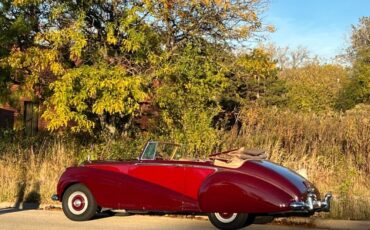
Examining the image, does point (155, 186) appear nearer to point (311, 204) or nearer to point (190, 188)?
point (190, 188)

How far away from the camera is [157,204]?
945 cm

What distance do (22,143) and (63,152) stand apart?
242cm

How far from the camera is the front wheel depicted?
9.12 meters

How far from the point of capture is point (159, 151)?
9984mm

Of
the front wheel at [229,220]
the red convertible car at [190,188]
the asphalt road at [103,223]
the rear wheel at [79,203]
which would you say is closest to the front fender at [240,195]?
the red convertible car at [190,188]

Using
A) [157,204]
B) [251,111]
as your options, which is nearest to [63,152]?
[251,111]

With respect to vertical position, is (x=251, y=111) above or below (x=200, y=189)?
above

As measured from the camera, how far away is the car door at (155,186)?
9.30 metres

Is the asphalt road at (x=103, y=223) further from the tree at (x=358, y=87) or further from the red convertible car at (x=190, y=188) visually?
the tree at (x=358, y=87)

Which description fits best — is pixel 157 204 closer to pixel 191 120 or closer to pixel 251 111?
pixel 191 120

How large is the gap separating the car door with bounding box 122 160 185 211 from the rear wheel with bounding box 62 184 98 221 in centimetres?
69

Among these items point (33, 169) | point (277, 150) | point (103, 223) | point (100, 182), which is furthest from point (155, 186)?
point (33, 169)

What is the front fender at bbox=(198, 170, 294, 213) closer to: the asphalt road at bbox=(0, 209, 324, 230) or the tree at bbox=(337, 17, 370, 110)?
the asphalt road at bbox=(0, 209, 324, 230)

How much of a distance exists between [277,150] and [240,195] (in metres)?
5.97
